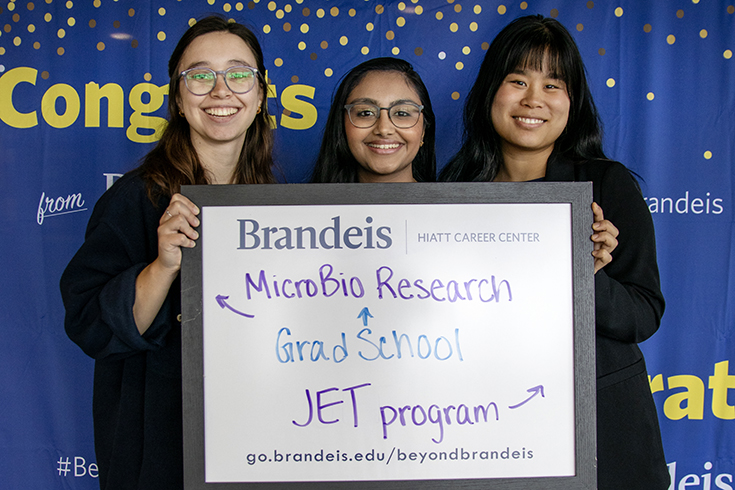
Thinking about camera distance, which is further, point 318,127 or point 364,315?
point 318,127

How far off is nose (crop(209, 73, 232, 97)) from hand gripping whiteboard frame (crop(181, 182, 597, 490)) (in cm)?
37

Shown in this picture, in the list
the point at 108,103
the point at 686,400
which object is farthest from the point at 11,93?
the point at 686,400

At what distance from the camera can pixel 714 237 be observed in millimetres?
1804

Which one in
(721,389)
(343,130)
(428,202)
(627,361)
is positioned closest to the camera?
(428,202)

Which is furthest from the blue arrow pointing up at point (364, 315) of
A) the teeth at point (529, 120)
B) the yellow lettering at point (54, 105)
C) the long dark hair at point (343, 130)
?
the yellow lettering at point (54, 105)

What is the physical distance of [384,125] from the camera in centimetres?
128

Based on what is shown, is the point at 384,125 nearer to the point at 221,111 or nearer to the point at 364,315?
the point at 221,111

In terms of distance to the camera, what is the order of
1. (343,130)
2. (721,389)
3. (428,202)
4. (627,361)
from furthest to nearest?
(721,389), (343,130), (627,361), (428,202)

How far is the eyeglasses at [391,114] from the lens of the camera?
4.25 feet

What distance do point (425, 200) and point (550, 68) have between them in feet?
1.98

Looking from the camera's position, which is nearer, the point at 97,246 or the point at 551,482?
the point at 551,482

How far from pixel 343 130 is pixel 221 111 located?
342 mm

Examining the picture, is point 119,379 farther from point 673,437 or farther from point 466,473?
point 673,437

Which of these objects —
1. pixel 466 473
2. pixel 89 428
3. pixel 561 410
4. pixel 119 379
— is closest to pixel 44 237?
pixel 89 428
